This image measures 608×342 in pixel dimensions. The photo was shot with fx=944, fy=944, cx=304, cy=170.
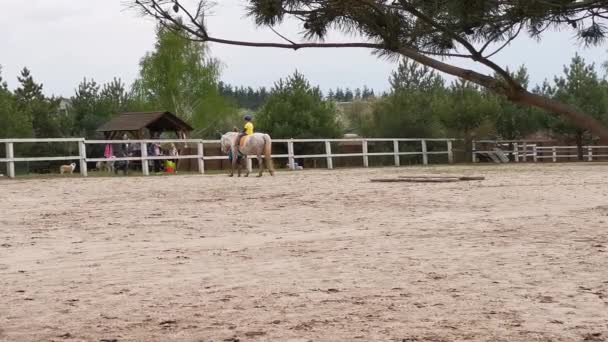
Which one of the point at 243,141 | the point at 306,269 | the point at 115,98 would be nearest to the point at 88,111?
the point at 115,98

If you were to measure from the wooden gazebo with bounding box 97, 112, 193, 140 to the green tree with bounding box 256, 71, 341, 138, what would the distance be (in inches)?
317

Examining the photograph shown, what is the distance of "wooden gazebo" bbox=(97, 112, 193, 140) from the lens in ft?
→ 116

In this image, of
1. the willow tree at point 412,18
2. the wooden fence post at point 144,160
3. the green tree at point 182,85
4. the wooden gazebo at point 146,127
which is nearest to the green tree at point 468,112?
the wooden gazebo at point 146,127

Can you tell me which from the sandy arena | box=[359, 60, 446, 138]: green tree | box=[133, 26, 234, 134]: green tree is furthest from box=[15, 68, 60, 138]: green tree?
the sandy arena

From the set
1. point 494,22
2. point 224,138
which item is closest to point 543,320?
point 494,22

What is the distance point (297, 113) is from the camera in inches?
1770

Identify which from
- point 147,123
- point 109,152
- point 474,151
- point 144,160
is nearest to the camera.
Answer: point 144,160

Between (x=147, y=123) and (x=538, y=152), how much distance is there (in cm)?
1978

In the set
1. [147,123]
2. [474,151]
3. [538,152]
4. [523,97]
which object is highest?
[147,123]

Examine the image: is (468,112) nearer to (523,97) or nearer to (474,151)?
(474,151)

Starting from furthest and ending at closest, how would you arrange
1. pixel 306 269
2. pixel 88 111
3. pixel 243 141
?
1. pixel 88 111
2. pixel 243 141
3. pixel 306 269

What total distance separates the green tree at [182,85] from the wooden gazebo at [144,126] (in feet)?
84.5

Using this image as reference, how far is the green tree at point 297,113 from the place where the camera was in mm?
44656

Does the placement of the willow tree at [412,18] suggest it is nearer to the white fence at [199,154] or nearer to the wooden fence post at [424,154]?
the white fence at [199,154]
